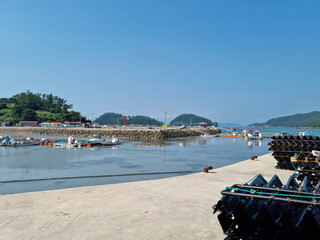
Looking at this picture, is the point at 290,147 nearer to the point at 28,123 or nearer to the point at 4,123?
the point at 28,123

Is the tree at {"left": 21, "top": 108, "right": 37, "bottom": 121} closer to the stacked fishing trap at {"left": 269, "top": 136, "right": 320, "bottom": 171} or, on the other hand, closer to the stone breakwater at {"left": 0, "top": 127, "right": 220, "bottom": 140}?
the stone breakwater at {"left": 0, "top": 127, "right": 220, "bottom": 140}

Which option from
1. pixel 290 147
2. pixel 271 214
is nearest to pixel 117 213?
pixel 271 214

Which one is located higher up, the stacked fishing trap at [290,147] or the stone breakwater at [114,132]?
the stone breakwater at [114,132]

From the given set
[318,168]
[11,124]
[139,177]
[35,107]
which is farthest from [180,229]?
[35,107]

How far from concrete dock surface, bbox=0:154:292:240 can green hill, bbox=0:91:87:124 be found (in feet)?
420

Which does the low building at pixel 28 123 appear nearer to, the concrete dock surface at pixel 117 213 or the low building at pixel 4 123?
the low building at pixel 4 123

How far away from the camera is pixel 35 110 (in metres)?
149

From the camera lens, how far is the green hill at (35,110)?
132 m

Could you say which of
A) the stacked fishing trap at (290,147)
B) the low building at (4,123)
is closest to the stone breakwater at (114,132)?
the low building at (4,123)

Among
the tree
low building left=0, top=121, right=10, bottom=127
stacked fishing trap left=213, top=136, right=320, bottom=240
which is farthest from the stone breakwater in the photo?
stacked fishing trap left=213, top=136, right=320, bottom=240

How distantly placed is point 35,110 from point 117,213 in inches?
6253

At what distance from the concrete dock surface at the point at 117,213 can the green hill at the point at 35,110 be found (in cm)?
12793

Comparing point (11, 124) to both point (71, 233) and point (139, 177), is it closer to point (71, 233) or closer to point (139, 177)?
point (139, 177)

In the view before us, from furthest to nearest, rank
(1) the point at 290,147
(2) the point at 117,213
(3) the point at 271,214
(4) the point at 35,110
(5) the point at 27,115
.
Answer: (4) the point at 35,110
(5) the point at 27,115
(1) the point at 290,147
(2) the point at 117,213
(3) the point at 271,214
